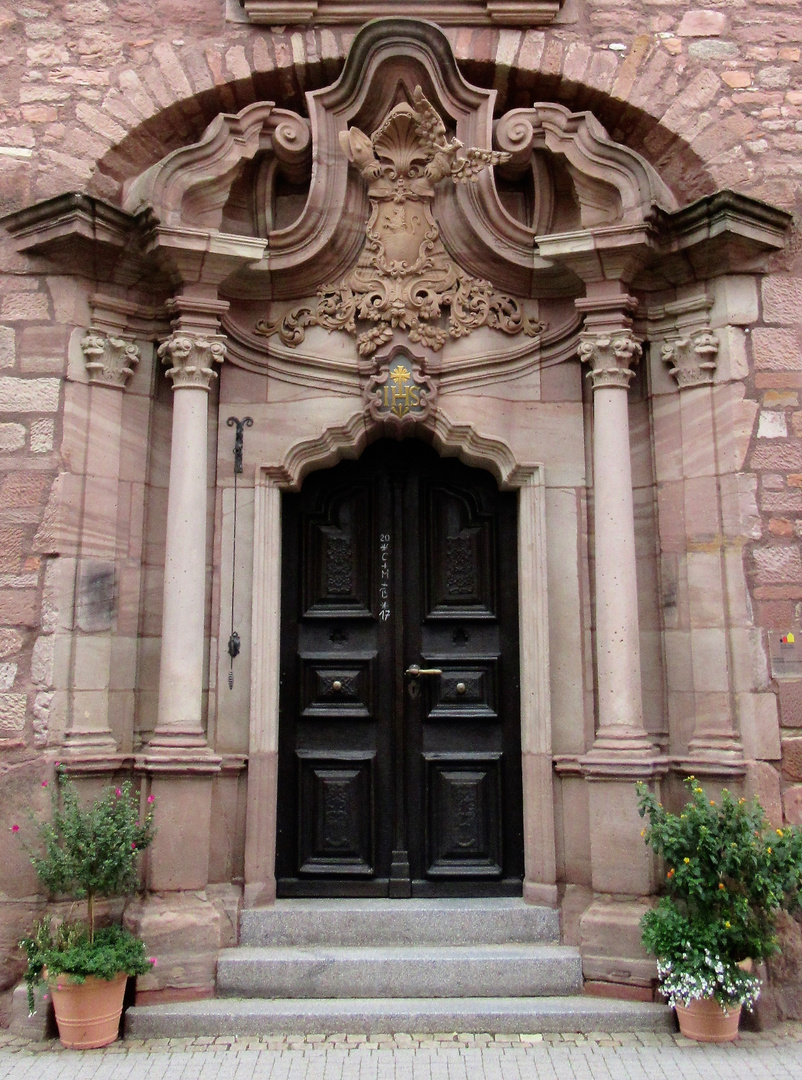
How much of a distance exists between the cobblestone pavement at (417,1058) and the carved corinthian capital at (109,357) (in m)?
3.28

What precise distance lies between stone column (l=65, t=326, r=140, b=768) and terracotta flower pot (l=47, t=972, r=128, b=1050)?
1.04 m

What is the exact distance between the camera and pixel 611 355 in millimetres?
5102

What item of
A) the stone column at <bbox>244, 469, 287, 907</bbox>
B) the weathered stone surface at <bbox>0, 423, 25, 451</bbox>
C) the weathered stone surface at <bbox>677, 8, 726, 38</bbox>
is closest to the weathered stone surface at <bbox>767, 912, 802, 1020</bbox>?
the stone column at <bbox>244, 469, 287, 907</bbox>

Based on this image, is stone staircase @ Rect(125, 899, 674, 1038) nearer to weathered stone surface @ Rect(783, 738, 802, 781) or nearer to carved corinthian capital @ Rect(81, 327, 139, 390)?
weathered stone surface @ Rect(783, 738, 802, 781)

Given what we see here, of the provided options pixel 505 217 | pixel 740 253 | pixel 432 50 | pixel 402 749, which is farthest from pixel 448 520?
pixel 432 50

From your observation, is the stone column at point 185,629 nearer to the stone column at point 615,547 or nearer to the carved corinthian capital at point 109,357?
the carved corinthian capital at point 109,357

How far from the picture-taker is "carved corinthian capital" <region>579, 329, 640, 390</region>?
5082 mm

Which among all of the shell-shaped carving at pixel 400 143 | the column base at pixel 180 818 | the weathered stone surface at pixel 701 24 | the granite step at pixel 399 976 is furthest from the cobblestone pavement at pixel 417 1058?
the weathered stone surface at pixel 701 24

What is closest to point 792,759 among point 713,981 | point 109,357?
point 713,981

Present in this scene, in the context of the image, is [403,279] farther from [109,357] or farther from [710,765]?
[710,765]

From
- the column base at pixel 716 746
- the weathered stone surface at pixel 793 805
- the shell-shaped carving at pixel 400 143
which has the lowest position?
the weathered stone surface at pixel 793 805

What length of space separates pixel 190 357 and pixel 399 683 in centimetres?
216

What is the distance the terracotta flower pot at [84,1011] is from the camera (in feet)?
13.3

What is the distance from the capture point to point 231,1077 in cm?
371
